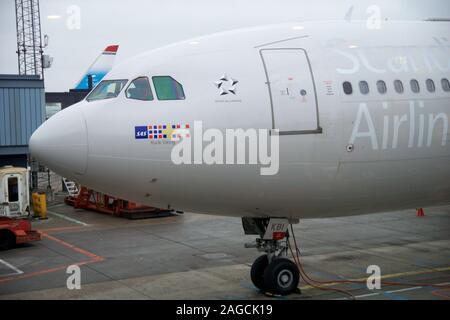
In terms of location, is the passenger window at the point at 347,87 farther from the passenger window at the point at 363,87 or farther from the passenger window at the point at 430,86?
the passenger window at the point at 430,86

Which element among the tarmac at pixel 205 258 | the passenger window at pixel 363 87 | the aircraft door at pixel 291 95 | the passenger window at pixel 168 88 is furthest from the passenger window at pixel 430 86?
→ the passenger window at pixel 168 88

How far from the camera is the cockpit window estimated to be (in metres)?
10.5

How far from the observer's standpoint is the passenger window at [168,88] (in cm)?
1039

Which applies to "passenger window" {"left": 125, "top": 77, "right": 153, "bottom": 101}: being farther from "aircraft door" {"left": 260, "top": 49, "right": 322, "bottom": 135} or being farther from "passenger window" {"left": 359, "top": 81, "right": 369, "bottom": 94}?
"passenger window" {"left": 359, "top": 81, "right": 369, "bottom": 94}

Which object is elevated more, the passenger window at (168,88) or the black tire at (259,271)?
the passenger window at (168,88)

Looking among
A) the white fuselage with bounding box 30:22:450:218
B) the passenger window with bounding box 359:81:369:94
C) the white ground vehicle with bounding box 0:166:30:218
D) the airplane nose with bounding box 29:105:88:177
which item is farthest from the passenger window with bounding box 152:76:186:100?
the white ground vehicle with bounding box 0:166:30:218

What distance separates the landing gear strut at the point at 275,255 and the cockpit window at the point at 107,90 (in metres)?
3.76

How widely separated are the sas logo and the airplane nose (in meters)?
0.98

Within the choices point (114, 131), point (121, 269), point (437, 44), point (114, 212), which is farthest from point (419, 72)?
point (114, 212)

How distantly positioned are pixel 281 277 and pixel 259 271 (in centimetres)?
83

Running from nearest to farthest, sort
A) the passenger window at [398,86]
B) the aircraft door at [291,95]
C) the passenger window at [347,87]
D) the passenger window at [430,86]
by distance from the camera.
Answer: the aircraft door at [291,95] → the passenger window at [347,87] → the passenger window at [398,86] → the passenger window at [430,86]

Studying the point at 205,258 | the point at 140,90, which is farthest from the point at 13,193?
the point at 140,90

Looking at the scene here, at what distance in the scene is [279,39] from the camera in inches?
439

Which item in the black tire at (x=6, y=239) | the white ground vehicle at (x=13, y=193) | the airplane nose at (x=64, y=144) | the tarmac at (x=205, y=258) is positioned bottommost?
the tarmac at (x=205, y=258)
